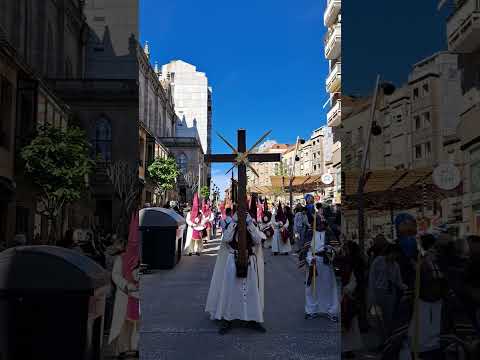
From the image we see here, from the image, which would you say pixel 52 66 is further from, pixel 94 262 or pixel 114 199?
pixel 94 262

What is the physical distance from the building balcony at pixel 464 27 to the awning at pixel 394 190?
15.4 inches

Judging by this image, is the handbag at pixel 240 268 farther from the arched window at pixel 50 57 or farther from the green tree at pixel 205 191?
the arched window at pixel 50 57

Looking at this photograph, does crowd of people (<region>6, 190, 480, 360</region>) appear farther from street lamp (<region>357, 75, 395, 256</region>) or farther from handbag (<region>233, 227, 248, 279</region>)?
handbag (<region>233, 227, 248, 279</region>)

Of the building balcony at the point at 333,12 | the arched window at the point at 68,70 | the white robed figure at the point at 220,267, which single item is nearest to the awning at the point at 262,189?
the building balcony at the point at 333,12

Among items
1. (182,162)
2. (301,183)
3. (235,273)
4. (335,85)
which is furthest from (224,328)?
(235,273)

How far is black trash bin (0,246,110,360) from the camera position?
2.00 meters

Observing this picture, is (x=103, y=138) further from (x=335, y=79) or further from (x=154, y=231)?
(x=335, y=79)

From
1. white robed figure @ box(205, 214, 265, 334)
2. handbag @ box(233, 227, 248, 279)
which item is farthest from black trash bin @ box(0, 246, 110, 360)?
handbag @ box(233, 227, 248, 279)

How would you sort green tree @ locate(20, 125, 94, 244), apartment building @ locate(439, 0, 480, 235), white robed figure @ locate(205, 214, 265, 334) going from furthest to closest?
1. white robed figure @ locate(205, 214, 265, 334)
2. green tree @ locate(20, 125, 94, 244)
3. apartment building @ locate(439, 0, 480, 235)

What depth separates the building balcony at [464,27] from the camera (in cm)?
148

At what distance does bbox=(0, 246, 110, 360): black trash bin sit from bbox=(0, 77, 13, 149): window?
0.47m

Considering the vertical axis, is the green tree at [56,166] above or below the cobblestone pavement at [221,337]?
above

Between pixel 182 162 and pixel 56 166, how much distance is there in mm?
994

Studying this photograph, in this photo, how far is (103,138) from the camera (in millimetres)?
2004
